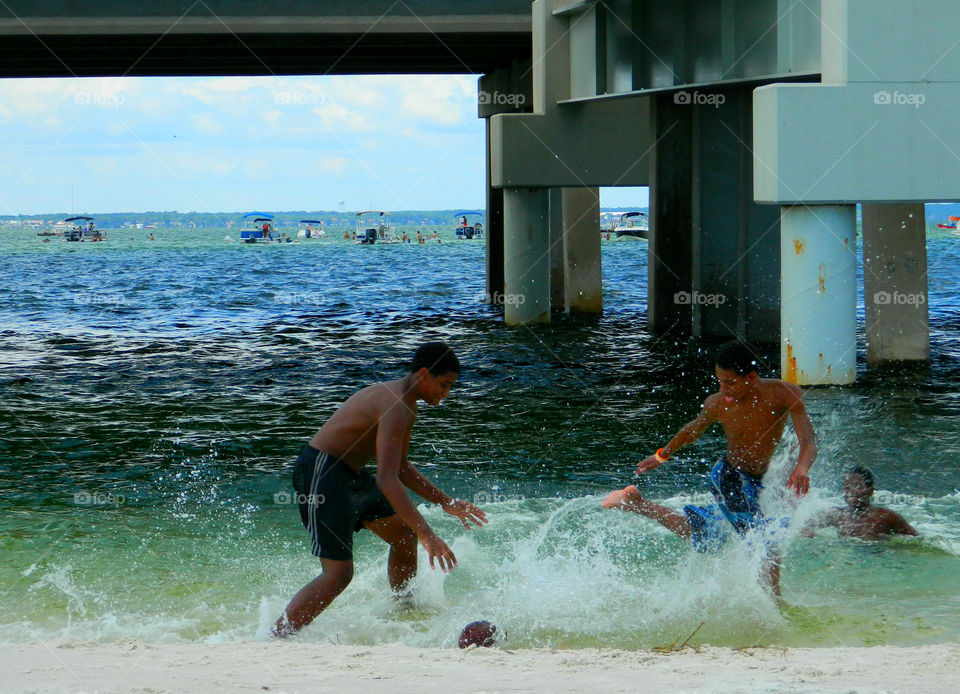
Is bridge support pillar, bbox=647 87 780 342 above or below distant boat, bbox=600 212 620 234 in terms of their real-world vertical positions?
below

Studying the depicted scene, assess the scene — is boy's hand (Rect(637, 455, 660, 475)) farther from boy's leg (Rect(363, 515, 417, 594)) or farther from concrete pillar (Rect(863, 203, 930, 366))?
concrete pillar (Rect(863, 203, 930, 366))

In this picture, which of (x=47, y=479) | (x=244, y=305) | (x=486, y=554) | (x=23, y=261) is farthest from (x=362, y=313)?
(x=23, y=261)

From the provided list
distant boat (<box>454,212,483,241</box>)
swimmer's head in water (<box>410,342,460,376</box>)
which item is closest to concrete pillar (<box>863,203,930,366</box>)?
swimmer's head in water (<box>410,342,460,376</box>)

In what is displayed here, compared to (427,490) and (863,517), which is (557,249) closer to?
(863,517)

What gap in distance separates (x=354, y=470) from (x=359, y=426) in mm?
310

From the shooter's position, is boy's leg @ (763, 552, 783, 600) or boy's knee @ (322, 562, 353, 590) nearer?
boy's knee @ (322, 562, 353, 590)

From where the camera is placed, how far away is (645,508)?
25.2 ft

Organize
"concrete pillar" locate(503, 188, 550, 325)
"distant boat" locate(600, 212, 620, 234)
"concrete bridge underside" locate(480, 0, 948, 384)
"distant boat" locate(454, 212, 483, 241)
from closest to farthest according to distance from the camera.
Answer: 1. "concrete bridge underside" locate(480, 0, 948, 384)
2. "concrete pillar" locate(503, 188, 550, 325)
3. "distant boat" locate(454, 212, 483, 241)
4. "distant boat" locate(600, 212, 620, 234)

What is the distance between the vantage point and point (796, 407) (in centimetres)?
734

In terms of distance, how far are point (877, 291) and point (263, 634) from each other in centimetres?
1437

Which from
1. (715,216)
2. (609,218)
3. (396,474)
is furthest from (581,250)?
(609,218)

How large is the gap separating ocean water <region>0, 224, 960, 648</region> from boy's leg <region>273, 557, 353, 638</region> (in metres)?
0.14

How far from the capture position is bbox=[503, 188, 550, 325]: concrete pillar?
2605cm

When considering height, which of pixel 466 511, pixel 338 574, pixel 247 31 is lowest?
pixel 338 574
